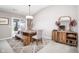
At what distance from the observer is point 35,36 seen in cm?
177

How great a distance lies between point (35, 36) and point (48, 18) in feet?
1.34

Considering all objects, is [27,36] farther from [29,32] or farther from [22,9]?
[22,9]

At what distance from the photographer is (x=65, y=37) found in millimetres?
1738

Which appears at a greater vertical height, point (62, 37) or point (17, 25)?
point (17, 25)

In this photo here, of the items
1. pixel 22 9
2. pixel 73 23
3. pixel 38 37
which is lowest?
pixel 38 37

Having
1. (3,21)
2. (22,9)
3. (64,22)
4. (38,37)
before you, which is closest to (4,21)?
(3,21)

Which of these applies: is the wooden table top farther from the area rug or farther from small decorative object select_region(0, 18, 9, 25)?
small decorative object select_region(0, 18, 9, 25)

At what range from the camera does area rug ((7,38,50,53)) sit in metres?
1.72

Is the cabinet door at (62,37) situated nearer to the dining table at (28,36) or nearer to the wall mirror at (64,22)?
the wall mirror at (64,22)

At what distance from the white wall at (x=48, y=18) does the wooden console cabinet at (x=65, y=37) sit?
4.4 inches

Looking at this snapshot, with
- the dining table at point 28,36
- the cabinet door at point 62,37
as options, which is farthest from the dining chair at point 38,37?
the cabinet door at point 62,37

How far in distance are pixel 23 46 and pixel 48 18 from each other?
26.9 inches
